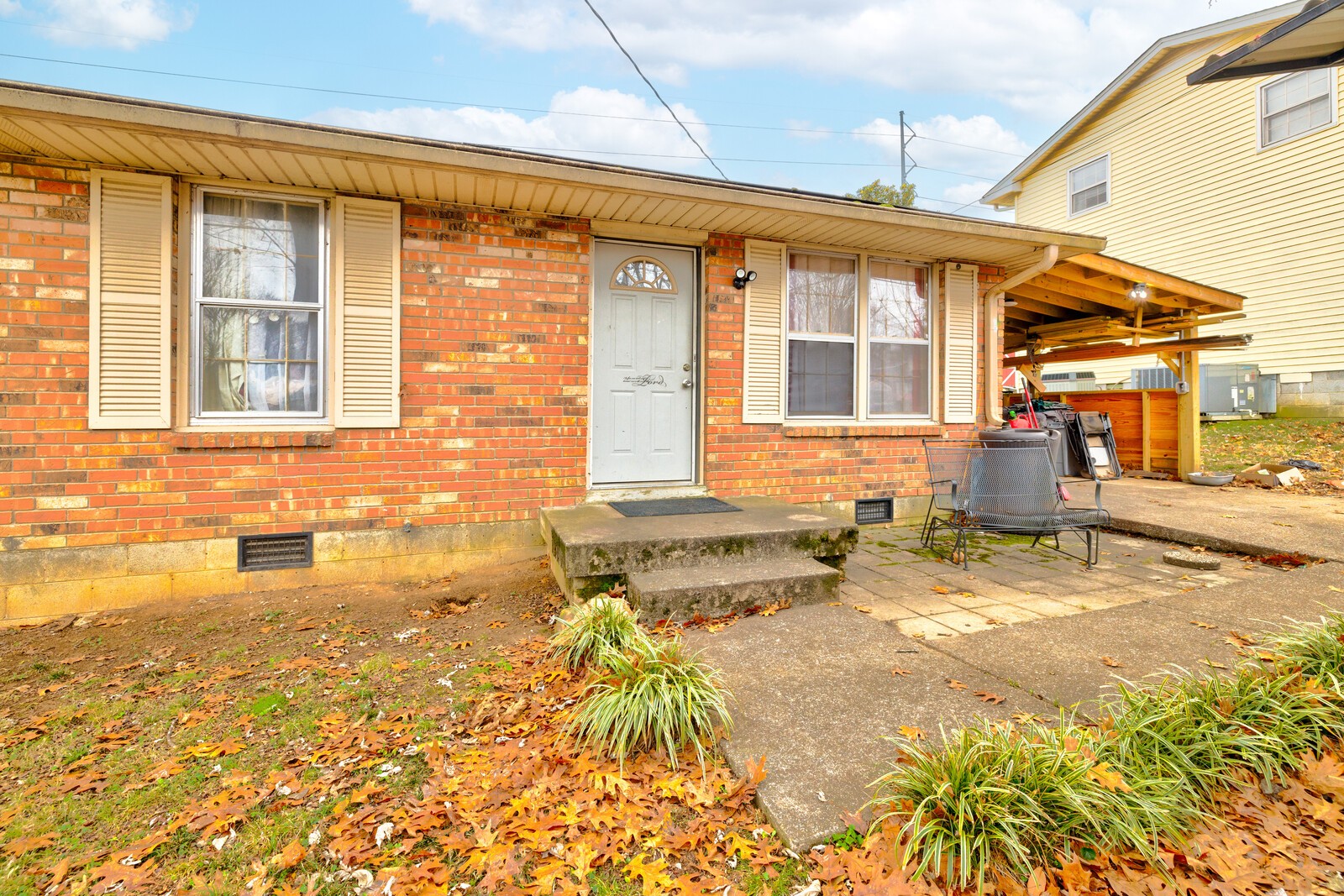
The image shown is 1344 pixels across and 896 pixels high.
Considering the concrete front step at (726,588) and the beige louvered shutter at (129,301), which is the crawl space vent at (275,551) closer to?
the beige louvered shutter at (129,301)

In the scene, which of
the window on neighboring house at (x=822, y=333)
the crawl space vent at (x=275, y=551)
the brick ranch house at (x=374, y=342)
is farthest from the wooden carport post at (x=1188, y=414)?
the crawl space vent at (x=275, y=551)

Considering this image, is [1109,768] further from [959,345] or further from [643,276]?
[959,345]

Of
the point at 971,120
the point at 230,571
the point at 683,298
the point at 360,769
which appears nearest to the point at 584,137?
the point at 683,298

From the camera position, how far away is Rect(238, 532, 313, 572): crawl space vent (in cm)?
Answer: 394

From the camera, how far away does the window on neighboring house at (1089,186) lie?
44.8ft

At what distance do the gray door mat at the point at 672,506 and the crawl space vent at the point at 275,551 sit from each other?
2.04 meters

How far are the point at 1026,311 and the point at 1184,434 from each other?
8.75ft

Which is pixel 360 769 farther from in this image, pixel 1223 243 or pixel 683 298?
pixel 1223 243

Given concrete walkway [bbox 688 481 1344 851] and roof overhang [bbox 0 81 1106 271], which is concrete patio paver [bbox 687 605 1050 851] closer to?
concrete walkway [bbox 688 481 1344 851]

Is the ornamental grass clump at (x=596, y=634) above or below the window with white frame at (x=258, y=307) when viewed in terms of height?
below

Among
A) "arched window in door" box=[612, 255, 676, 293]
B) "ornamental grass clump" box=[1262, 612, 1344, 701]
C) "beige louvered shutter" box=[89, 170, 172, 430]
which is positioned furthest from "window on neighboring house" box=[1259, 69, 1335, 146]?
A: "beige louvered shutter" box=[89, 170, 172, 430]

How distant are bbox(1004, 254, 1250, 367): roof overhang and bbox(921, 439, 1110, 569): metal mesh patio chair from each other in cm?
253

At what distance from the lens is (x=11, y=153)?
Answer: 346 centimetres

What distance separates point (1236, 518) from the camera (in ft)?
18.1
